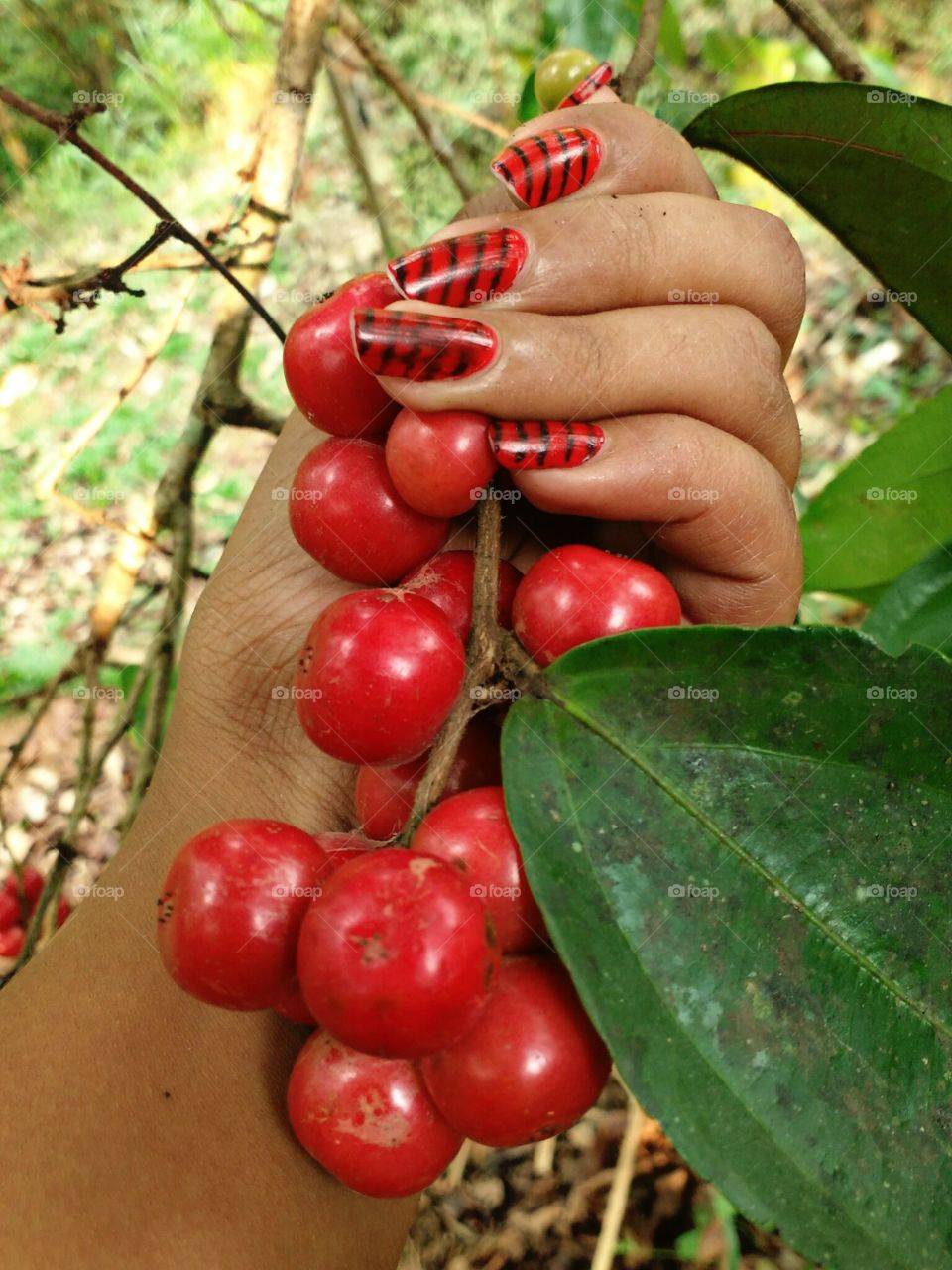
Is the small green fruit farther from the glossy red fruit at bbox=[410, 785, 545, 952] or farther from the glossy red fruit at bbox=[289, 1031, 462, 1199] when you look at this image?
the glossy red fruit at bbox=[289, 1031, 462, 1199]

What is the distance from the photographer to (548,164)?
34.3 inches

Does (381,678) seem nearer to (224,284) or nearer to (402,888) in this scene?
(402,888)

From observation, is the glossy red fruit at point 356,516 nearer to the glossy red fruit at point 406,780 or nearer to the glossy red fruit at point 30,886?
the glossy red fruit at point 406,780

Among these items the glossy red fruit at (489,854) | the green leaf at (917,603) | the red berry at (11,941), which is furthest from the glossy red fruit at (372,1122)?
the red berry at (11,941)

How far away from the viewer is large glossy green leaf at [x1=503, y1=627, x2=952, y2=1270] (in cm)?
63

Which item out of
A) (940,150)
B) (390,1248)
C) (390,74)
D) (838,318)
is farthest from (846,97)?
(838,318)

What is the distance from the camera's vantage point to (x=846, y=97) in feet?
3.10

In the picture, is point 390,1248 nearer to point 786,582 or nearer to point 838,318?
point 786,582

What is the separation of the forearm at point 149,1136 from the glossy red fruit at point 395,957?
331 mm

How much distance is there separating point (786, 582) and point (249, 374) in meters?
2.23

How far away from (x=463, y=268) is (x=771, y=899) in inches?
21.5

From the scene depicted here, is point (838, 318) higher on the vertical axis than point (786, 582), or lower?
lower

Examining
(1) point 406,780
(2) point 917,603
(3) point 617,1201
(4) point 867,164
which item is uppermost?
(4) point 867,164

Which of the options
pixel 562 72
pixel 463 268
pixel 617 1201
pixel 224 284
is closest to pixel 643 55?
pixel 562 72
